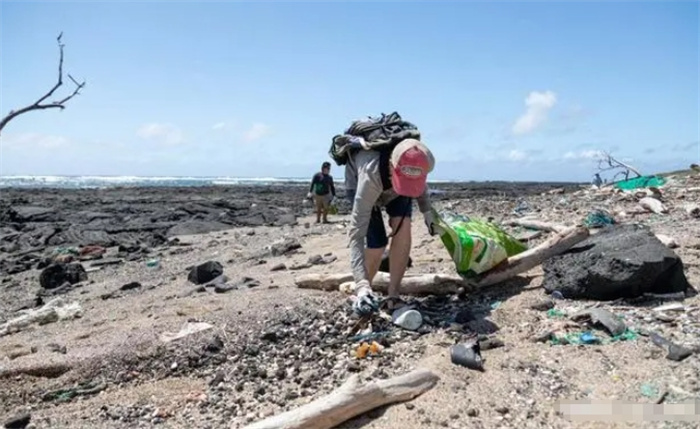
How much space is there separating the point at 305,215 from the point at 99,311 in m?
14.3

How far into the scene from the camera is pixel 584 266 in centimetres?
454

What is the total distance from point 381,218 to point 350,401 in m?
1.90

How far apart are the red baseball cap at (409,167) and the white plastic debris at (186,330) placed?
78.9 inches

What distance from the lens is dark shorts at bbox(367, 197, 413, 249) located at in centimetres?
455

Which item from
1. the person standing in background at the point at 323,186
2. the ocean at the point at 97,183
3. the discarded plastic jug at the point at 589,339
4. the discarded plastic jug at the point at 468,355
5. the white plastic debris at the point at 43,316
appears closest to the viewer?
the discarded plastic jug at the point at 468,355

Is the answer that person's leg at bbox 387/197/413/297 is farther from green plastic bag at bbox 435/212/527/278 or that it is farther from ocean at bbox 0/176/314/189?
ocean at bbox 0/176/314/189

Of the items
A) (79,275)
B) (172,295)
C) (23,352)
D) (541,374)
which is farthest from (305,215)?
(541,374)

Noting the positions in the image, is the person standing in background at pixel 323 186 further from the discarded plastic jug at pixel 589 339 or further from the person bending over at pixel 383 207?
the discarded plastic jug at pixel 589 339

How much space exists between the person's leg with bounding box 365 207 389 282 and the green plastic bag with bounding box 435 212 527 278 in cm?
47

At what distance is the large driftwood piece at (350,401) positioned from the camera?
2.93 m

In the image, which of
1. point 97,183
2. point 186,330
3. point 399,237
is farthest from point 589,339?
point 97,183

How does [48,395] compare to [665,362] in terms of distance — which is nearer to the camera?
[665,362]

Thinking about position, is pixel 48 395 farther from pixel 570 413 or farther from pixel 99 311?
pixel 570 413

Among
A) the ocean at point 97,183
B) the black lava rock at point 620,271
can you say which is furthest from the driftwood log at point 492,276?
the ocean at point 97,183
